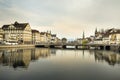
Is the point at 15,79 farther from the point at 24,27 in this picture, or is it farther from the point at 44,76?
the point at 24,27

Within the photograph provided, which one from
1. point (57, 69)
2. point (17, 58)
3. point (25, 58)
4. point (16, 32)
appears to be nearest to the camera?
point (57, 69)

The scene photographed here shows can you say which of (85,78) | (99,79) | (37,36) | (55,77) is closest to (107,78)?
(99,79)

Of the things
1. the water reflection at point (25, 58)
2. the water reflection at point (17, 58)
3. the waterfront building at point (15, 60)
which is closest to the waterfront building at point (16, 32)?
the water reflection at point (25, 58)

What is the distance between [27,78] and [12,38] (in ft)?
371

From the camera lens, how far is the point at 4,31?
14062 centimetres

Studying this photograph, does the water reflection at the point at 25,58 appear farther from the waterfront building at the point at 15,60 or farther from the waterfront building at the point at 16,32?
the waterfront building at the point at 16,32

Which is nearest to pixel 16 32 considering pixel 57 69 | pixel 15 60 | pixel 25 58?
pixel 25 58

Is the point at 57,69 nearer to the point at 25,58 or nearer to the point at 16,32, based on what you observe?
the point at 25,58

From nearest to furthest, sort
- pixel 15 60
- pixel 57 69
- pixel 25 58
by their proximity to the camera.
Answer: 1. pixel 57 69
2. pixel 15 60
3. pixel 25 58

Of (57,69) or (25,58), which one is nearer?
(57,69)

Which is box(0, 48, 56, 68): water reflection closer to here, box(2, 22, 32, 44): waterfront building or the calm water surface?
the calm water surface

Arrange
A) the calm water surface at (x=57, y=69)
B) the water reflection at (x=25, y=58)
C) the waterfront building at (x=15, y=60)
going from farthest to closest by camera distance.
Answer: the water reflection at (x=25, y=58), the waterfront building at (x=15, y=60), the calm water surface at (x=57, y=69)

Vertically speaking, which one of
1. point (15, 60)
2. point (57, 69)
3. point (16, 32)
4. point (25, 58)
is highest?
point (16, 32)

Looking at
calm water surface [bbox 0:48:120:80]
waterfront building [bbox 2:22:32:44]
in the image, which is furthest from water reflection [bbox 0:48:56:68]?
waterfront building [bbox 2:22:32:44]
